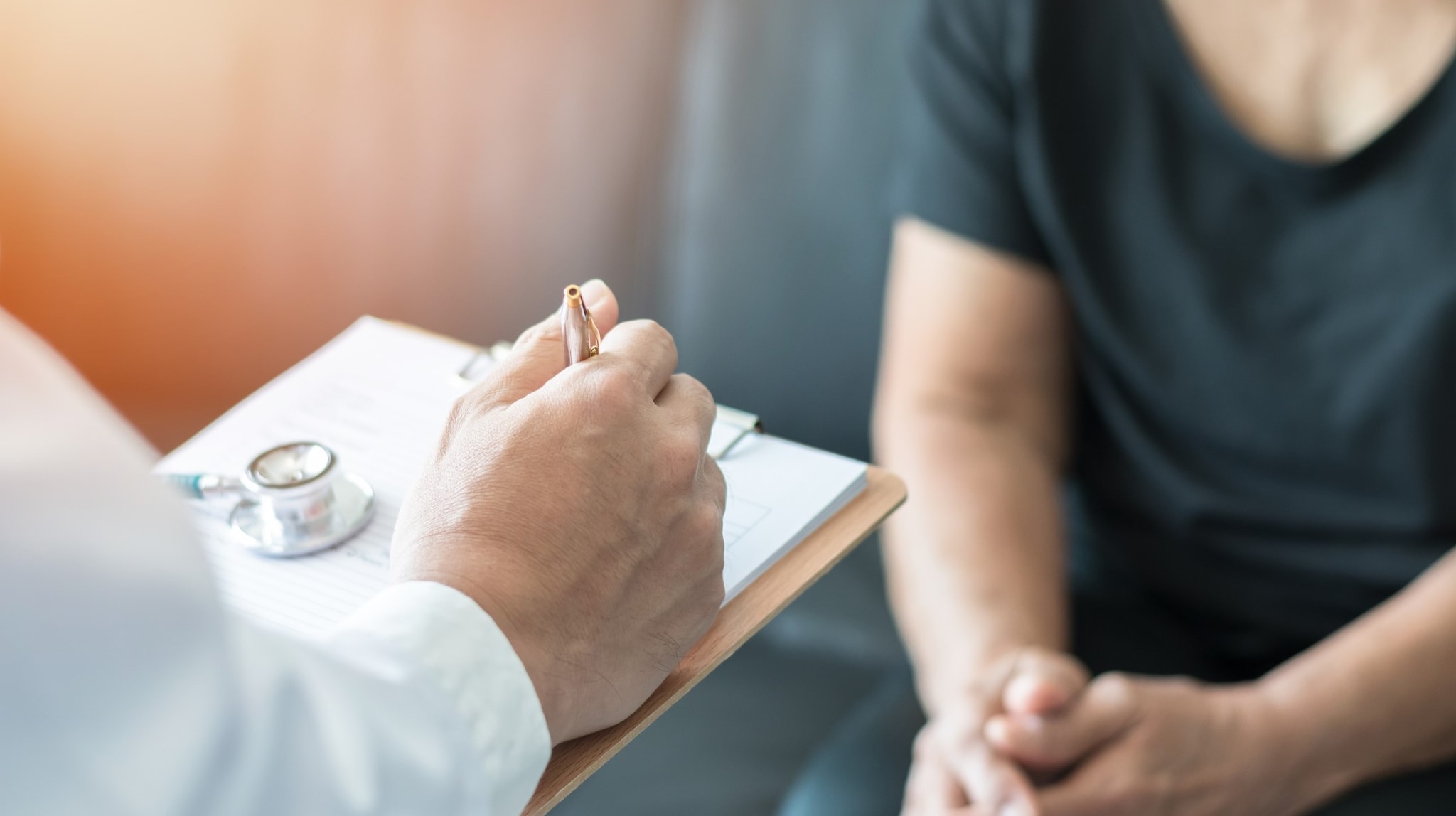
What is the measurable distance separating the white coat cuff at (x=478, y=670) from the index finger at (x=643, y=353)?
15cm

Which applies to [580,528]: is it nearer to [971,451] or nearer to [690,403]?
[690,403]

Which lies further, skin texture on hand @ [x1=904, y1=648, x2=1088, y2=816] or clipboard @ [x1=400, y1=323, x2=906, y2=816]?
skin texture on hand @ [x1=904, y1=648, x2=1088, y2=816]

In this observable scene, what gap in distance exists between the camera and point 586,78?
145cm

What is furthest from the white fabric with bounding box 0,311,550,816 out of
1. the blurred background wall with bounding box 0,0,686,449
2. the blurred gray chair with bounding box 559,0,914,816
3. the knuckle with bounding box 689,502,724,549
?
the blurred background wall with bounding box 0,0,686,449

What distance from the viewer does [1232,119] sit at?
1066mm

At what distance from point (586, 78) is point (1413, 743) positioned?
104cm

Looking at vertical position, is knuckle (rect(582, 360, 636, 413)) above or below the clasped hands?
above

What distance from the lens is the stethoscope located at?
67 centimetres

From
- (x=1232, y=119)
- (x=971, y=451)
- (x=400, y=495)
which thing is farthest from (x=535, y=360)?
(x=1232, y=119)

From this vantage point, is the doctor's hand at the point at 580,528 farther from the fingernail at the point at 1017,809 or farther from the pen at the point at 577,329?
the fingernail at the point at 1017,809

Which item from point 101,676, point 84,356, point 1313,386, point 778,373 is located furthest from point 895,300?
point 84,356

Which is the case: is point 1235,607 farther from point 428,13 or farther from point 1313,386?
point 428,13

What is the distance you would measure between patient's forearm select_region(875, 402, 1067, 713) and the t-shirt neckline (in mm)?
312

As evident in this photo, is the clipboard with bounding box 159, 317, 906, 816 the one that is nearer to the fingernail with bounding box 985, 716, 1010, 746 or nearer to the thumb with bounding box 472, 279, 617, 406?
the thumb with bounding box 472, 279, 617, 406
